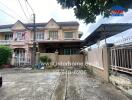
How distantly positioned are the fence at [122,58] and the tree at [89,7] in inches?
102

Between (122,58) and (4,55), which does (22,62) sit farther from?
(122,58)

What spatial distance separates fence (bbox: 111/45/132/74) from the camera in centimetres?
896

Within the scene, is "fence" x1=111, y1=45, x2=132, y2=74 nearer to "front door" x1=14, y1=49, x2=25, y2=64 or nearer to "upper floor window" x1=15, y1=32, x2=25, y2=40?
"front door" x1=14, y1=49, x2=25, y2=64

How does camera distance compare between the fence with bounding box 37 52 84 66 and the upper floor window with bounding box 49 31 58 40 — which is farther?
the upper floor window with bounding box 49 31 58 40

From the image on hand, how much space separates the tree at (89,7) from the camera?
238 inches

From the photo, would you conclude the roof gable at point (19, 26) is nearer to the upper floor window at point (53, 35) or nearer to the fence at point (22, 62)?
the upper floor window at point (53, 35)

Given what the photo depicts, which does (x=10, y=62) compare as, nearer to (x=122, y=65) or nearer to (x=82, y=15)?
(x=122, y=65)

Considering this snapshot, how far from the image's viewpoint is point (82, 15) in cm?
686

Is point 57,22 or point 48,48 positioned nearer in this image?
point 48,48

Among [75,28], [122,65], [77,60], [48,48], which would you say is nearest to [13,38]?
[48,48]

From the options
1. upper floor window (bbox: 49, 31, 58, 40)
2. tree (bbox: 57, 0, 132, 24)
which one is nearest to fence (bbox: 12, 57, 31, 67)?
upper floor window (bbox: 49, 31, 58, 40)

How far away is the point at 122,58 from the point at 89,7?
4.21 metres

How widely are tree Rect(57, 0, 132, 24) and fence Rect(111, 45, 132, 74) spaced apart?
2596 mm

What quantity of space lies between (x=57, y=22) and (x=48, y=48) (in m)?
6.43
